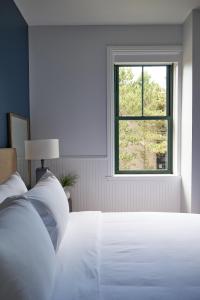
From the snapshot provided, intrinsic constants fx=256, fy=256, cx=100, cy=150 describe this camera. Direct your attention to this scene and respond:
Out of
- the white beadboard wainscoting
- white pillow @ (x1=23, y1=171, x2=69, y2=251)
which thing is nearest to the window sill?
the white beadboard wainscoting

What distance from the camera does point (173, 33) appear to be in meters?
3.32

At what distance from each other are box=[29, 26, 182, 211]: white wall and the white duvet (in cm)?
147

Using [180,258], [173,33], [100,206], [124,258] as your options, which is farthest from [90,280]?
[173,33]

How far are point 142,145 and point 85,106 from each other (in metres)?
0.95

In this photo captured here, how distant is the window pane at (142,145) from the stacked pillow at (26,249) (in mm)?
2226

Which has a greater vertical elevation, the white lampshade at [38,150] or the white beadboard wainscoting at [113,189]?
the white lampshade at [38,150]

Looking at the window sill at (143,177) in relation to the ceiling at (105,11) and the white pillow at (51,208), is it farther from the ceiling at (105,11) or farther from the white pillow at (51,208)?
the ceiling at (105,11)

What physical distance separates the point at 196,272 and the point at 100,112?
2.47m

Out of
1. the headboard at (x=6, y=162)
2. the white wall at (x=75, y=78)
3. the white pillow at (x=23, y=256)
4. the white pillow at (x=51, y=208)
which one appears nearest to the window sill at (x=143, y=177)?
the white wall at (x=75, y=78)

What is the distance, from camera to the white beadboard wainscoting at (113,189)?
3.39 metres

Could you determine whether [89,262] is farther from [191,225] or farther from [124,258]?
[191,225]

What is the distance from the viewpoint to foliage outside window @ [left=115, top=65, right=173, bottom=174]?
11.4ft

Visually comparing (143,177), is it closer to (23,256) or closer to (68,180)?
(68,180)

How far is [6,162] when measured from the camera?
220 cm
